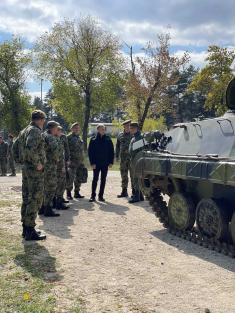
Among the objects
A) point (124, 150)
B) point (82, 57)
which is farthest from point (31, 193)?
point (82, 57)

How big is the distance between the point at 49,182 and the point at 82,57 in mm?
30088

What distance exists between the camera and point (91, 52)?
38656 millimetres

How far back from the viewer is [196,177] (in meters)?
7.33

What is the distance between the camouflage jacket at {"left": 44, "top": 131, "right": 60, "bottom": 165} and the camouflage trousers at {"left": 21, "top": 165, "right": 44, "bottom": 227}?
2.17 meters

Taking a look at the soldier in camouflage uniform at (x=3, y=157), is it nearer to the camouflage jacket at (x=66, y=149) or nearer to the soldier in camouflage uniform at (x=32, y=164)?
the camouflage jacket at (x=66, y=149)

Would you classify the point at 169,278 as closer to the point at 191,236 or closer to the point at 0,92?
the point at 191,236

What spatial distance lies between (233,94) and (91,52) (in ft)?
102

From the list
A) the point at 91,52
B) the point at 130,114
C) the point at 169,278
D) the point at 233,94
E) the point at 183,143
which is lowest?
the point at 169,278

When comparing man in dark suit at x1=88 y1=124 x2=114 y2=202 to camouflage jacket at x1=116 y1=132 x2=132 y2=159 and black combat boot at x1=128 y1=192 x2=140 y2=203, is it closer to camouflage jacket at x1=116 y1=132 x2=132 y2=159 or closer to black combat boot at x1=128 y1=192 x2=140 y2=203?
camouflage jacket at x1=116 y1=132 x2=132 y2=159

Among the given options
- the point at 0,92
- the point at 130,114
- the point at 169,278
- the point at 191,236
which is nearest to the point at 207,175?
the point at 191,236

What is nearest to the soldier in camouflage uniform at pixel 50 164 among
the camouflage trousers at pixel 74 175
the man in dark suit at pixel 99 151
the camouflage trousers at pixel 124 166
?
the man in dark suit at pixel 99 151

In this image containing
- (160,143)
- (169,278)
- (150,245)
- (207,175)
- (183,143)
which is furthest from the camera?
(160,143)

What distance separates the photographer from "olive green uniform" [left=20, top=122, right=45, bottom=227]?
293 inches

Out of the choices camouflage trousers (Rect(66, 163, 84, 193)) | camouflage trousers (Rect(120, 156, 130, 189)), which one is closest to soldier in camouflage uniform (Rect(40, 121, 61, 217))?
camouflage trousers (Rect(66, 163, 84, 193))
